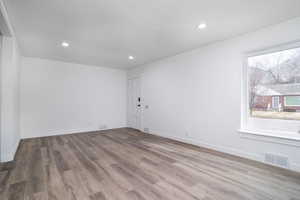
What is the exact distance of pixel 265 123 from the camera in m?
2.73

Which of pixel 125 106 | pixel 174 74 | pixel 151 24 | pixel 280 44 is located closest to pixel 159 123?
pixel 174 74

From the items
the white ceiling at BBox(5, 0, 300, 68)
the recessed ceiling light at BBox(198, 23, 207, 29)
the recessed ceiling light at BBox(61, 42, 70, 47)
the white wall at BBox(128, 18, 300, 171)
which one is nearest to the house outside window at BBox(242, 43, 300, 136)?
the white wall at BBox(128, 18, 300, 171)

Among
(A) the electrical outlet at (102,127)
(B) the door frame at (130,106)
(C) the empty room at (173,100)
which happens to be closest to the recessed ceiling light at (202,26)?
(C) the empty room at (173,100)

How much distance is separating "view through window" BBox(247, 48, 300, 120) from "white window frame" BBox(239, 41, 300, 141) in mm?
68

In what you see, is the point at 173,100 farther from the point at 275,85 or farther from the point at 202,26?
the point at 275,85

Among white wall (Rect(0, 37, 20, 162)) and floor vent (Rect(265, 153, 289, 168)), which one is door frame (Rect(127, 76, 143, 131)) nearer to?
white wall (Rect(0, 37, 20, 162))

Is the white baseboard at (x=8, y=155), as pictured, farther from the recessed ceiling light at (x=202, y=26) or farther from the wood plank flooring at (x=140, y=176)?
the recessed ceiling light at (x=202, y=26)

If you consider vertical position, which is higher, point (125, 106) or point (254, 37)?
point (254, 37)

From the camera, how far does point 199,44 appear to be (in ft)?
11.3

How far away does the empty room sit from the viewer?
1981mm

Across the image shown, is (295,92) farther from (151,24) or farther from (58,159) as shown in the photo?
(58,159)

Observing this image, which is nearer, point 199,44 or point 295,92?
point 295,92

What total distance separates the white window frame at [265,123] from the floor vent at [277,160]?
14.1 inches

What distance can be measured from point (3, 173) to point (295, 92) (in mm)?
5054
